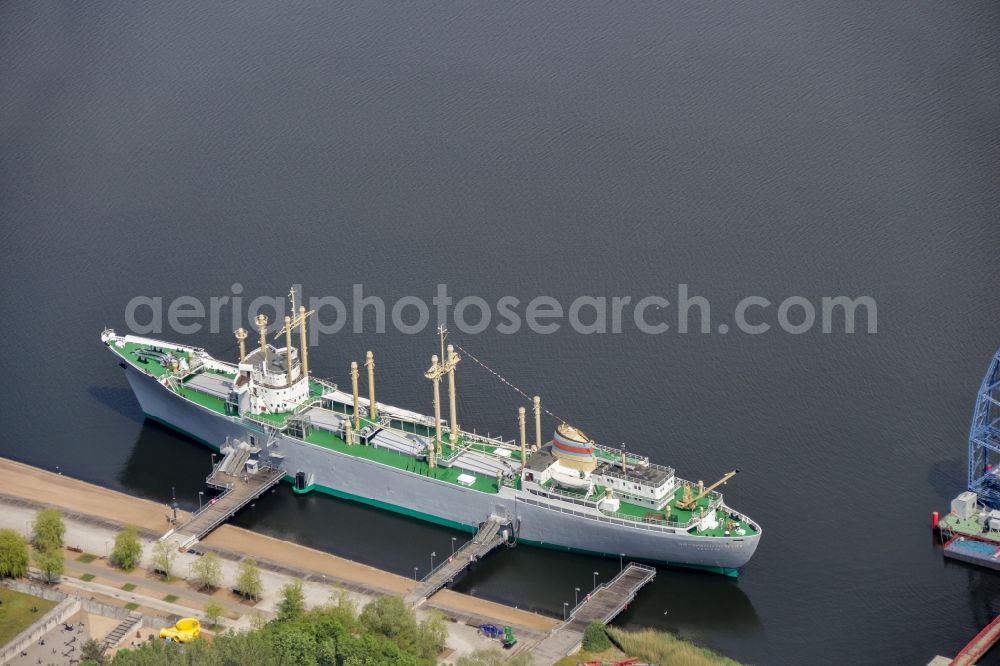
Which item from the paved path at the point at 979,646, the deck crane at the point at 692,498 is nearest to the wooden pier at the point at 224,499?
the deck crane at the point at 692,498

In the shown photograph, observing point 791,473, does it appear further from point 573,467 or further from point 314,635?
point 314,635

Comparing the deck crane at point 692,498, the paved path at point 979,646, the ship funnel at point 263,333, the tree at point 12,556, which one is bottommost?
the paved path at point 979,646

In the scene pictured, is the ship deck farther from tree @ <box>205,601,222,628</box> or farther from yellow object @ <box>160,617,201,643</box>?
yellow object @ <box>160,617,201,643</box>

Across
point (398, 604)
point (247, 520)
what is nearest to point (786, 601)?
point (398, 604)

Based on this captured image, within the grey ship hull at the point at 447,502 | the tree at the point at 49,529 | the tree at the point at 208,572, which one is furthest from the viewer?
the tree at the point at 49,529

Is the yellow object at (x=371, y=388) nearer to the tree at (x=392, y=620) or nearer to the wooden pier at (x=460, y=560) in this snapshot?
the wooden pier at (x=460, y=560)

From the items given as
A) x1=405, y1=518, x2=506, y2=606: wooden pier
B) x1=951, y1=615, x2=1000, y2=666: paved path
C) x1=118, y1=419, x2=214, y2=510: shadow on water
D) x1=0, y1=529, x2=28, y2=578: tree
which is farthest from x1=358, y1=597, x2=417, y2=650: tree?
x1=951, y1=615, x2=1000, y2=666: paved path
